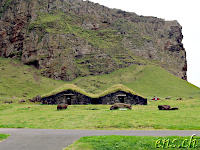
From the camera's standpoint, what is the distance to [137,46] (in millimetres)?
127750

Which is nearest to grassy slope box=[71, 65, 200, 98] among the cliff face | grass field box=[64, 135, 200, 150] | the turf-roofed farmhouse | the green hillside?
the green hillside

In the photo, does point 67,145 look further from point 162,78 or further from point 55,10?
point 55,10

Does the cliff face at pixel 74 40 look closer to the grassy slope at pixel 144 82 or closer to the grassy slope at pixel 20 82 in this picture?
the grassy slope at pixel 20 82

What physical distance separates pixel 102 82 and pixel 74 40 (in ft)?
89.9

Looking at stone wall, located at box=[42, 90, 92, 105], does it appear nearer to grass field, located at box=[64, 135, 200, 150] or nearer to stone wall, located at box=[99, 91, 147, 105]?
stone wall, located at box=[99, 91, 147, 105]

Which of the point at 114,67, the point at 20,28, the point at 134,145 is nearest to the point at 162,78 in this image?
the point at 114,67

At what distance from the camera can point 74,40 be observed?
110 m

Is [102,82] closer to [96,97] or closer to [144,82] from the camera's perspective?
[144,82]

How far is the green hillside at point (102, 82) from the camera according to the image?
268 feet

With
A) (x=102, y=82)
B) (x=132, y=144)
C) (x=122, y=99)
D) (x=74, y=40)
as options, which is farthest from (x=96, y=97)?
(x=74, y=40)

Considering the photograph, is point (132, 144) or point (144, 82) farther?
point (144, 82)

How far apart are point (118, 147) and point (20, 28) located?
116 m

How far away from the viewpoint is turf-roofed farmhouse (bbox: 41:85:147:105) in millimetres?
41906

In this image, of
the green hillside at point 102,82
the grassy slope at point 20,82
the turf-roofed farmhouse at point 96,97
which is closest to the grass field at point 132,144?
the turf-roofed farmhouse at point 96,97
